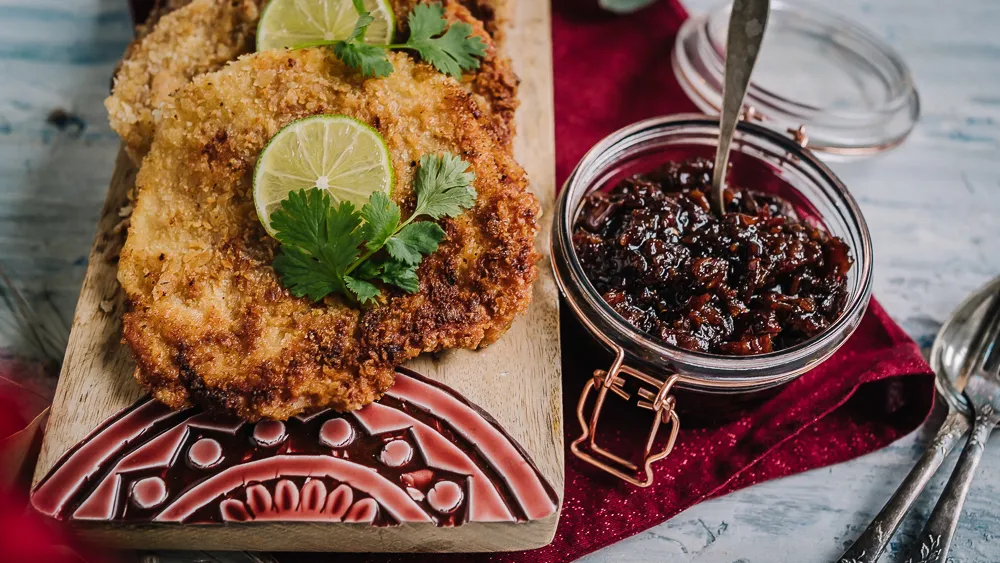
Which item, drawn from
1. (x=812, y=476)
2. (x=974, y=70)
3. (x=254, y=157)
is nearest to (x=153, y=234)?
(x=254, y=157)

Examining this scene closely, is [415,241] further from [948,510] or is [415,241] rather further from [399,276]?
[948,510]

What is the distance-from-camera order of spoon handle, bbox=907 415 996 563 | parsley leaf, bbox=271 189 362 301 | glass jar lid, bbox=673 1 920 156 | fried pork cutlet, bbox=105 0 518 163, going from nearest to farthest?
1. parsley leaf, bbox=271 189 362 301
2. spoon handle, bbox=907 415 996 563
3. fried pork cutlet, bbox=105 0 518 163
4. glass jar lid, bbox=673 1 920 156

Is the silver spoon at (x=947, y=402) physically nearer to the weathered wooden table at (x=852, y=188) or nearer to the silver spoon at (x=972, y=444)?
the silver spoon at (x=972, y=444)

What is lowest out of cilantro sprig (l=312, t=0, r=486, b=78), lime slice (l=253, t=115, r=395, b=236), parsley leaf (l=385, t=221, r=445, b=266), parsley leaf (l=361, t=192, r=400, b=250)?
parsley leaf (l=385, t=221, r=445, b=266)

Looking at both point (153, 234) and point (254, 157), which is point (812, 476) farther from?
point (153, 234)

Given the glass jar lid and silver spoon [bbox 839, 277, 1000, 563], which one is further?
the glass jar lid

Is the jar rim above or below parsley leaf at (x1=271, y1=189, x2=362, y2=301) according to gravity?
below

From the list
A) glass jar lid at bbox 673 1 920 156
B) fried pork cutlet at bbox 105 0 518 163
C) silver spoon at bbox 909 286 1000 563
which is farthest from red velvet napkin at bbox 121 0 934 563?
glass jar lid at bbox 673 1 920 156

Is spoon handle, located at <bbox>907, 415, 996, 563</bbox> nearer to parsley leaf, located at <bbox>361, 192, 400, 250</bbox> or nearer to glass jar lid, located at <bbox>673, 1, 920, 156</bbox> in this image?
glass jar lid, located at <bbox>673, 1, 920, 156</bbox>
